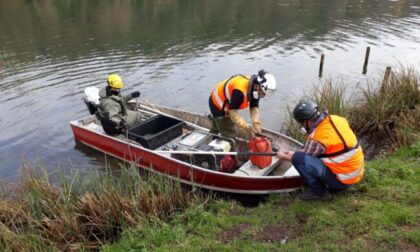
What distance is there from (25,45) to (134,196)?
56.1 ft

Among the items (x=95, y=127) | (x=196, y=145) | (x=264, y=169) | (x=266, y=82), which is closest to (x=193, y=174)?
(x=196, y=145)

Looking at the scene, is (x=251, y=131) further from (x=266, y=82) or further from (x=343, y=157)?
(x=343, y=157)

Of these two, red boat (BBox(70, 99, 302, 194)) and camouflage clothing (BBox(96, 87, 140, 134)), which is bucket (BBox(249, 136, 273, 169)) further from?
camouflage clothing (BBox(96, 87, 140, 134))

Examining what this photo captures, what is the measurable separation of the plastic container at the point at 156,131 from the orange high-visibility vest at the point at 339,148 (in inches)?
150

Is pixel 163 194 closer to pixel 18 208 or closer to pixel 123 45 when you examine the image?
pixel 18 208

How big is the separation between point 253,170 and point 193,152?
1.27 m

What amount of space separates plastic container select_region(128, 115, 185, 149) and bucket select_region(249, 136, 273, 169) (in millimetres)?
2164

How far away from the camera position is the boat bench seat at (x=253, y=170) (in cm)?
734

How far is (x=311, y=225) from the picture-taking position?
537 cm

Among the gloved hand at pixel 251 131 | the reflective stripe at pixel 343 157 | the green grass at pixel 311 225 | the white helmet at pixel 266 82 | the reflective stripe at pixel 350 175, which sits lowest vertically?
the green grass at pixel 311 225

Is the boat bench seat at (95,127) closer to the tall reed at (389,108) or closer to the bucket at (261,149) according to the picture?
the bucket at (261,149)

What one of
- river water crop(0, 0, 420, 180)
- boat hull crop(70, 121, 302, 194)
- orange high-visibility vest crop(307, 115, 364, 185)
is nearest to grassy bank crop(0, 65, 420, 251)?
boat hull crop(70, 121, 302, 194)

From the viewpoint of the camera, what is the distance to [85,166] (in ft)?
31.3

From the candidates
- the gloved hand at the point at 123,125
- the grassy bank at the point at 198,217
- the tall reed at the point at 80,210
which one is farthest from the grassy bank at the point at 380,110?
the tall reed at the point at 80,210
